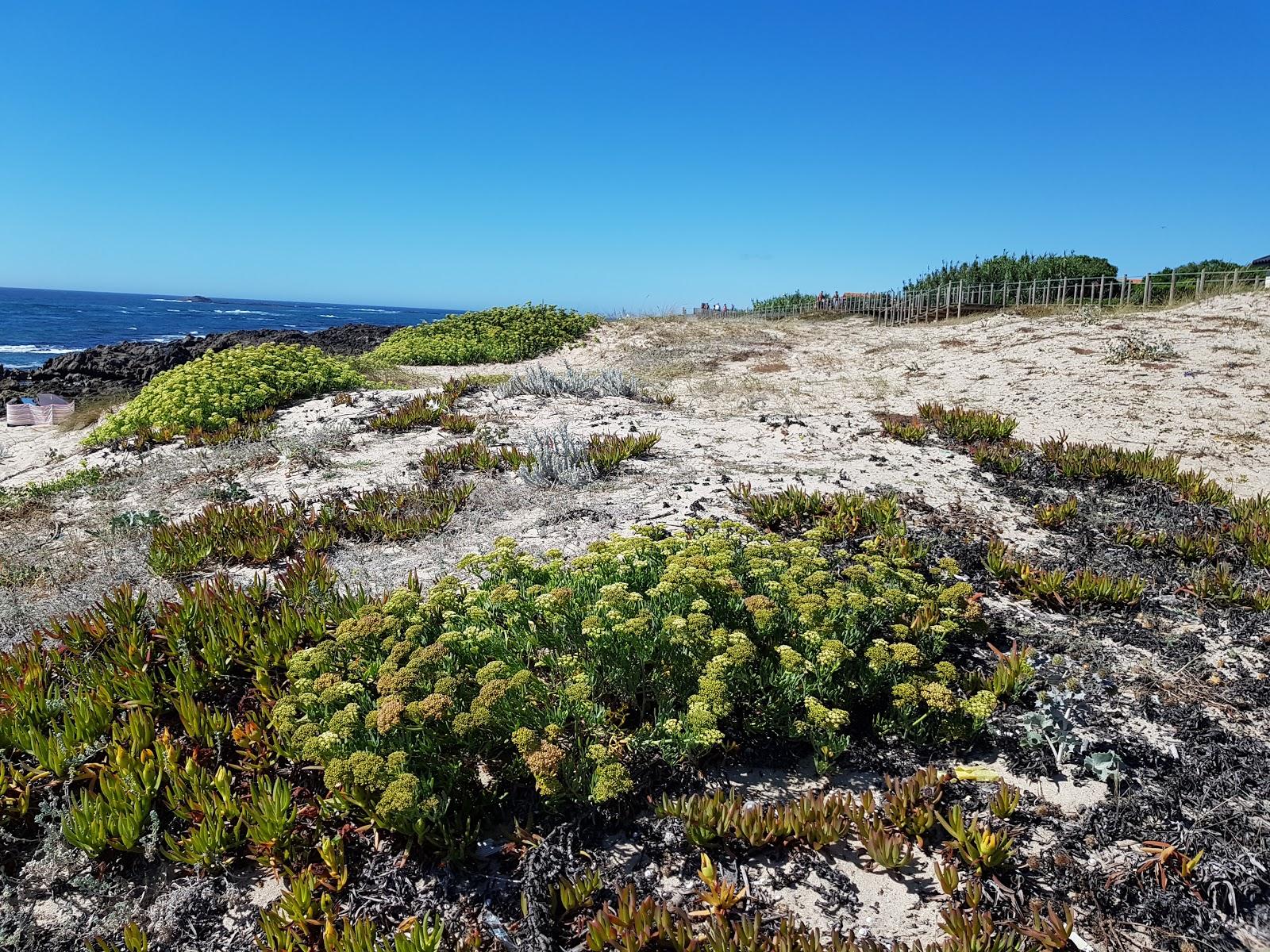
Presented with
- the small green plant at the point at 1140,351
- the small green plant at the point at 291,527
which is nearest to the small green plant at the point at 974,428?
the small green plant at the point at 291,527

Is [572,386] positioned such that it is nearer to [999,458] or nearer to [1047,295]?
[999,458]

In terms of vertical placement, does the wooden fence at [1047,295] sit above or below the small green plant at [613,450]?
above

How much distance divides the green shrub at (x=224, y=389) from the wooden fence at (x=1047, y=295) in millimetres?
25990

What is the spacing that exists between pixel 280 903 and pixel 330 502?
4.87 meters

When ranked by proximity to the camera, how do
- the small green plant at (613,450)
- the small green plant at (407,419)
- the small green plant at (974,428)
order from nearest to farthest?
the small green plant at (613,450) < the small green plant at (974,428) < the small green plant at (407,419)

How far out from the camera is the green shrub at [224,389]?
10305 millimetres

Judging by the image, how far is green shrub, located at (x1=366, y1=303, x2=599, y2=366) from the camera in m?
20.1

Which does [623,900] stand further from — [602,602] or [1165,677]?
[1165,677]

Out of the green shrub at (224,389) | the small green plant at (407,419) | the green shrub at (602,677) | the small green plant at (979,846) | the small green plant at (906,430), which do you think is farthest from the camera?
the green shrub at (224,389)

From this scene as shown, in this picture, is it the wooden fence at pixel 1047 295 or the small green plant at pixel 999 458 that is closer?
the small green plant at pixel 999 458

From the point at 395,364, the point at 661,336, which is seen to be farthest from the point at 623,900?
the point at 661,336

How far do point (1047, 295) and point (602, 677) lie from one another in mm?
32405

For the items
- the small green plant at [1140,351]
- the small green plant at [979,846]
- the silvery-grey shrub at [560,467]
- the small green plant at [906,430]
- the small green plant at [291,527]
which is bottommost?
the small green plant at [979,846]

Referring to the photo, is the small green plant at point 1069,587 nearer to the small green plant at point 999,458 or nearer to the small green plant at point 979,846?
the small green plant at point 979,846
